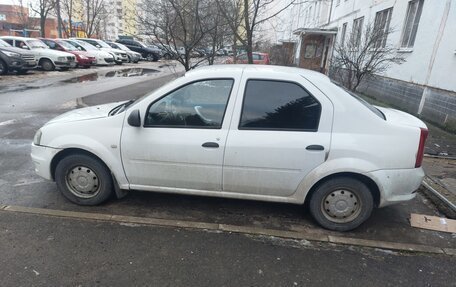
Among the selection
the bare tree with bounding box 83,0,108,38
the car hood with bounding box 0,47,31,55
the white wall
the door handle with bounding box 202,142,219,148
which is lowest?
the door handle with bounding box 202,142,219,148

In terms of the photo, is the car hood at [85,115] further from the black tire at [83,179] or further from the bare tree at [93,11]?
the bare tree at [93,11]

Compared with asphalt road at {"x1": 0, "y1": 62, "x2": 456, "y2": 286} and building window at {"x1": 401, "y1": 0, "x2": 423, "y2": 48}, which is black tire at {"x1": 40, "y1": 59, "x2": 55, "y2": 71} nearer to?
asphalt road at {"x1": 0, "y1": 62, "x2": 456, "y2": 286}

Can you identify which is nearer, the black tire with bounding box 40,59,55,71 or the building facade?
the building facade

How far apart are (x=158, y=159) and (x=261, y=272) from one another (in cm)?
158

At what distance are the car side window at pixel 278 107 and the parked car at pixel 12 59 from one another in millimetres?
15920

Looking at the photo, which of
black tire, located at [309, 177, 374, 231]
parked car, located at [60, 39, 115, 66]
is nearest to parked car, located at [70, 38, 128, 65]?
parked car, located at [60, 39, 115, 66]

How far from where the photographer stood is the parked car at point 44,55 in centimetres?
1760

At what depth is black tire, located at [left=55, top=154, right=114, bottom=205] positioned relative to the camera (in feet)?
12.3

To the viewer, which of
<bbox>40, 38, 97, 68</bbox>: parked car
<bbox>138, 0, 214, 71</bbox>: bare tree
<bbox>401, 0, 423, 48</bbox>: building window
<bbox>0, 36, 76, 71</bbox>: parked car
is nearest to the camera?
<bbox>138, 0, 214, 71</bbox>: bare tree

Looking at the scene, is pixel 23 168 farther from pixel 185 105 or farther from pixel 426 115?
pixel 426 115

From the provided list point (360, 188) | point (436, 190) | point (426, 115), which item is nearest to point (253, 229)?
point (360, 188)

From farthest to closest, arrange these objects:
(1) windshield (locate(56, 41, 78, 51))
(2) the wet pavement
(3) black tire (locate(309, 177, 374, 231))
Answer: (1) windshield (locate(56, 41, 78, 51))
(2) the wet pavement
(3) black tire (locate(309, 177, 374, 231))

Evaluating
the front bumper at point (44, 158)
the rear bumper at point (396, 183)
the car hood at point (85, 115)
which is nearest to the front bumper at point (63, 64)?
the car hood at point (85, 115)

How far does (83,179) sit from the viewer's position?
3.81 metres
